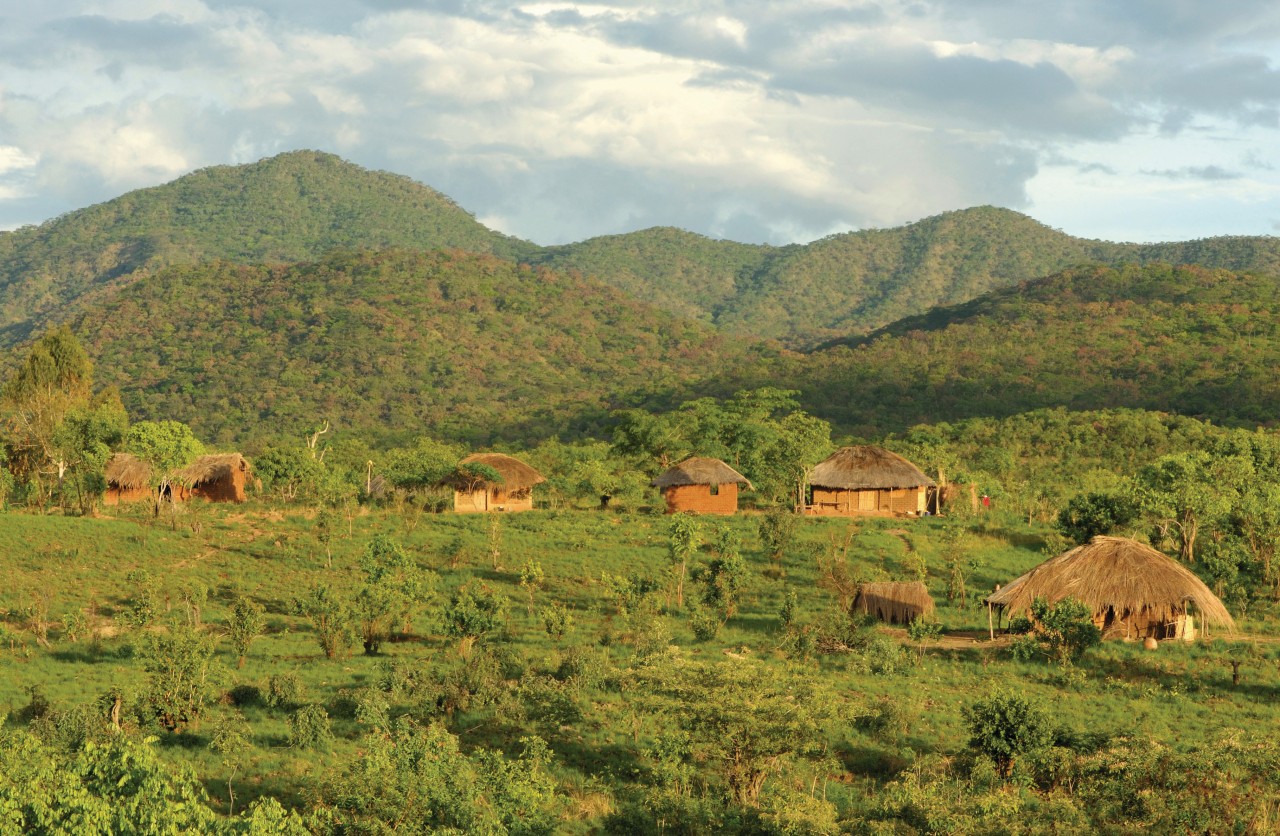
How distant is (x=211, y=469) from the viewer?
44.7m

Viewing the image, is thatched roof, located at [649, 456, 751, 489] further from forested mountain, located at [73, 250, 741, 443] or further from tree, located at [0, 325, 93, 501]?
forested mountain, located at [73, 250, 741, 443]

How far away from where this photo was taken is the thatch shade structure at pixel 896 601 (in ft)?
95.1

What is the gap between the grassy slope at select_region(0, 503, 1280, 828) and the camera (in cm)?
2014

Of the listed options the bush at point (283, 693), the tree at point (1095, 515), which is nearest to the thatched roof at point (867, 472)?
the tree at point (1095, 515)

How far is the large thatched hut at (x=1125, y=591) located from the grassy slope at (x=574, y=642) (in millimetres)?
1115

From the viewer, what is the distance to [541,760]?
1791 cm

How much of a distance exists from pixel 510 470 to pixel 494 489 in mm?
1192

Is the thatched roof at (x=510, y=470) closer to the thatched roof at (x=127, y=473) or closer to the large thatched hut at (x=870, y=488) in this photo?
the large thatched hut at (x=870, y=488)

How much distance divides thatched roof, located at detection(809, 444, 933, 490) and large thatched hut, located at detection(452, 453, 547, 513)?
1052cm

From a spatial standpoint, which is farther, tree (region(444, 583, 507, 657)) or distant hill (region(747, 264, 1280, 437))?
distant hill (region(747, 264, 1280, 437))

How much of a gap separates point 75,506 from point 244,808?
26.4 meters

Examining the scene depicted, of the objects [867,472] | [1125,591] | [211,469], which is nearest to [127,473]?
[211,469]

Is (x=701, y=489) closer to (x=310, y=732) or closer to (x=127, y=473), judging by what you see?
(x=127, y=473)

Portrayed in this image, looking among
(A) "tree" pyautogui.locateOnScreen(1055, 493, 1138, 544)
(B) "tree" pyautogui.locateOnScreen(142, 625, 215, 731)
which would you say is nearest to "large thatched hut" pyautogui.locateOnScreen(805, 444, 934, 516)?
(A) "tree" pyautogui.locateOnScreen(1055, 493, 1138, 544)
